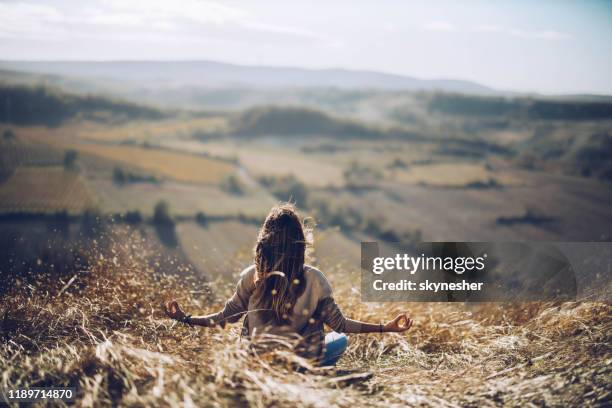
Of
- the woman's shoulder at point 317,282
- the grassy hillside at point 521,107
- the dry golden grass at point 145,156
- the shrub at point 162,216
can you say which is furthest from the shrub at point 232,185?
the woman's shoulder at point 317,282

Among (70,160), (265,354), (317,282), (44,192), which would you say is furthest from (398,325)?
(70,160)

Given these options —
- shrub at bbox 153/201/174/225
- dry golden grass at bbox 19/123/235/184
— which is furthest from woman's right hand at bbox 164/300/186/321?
dry golden grass at bbox 19/123/235/184

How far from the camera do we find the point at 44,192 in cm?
3906

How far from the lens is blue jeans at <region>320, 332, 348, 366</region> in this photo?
3369mm

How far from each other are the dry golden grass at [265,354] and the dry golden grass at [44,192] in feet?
99.5

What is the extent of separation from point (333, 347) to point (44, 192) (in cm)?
4033

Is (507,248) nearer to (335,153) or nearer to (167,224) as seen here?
(167,224)

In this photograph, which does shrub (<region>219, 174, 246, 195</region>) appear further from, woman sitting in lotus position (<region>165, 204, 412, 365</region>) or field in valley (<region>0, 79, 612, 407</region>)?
Answer: woman sitting in lotus position (<region>165, 204, 412, 365</region>)

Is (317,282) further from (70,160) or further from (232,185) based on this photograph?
(232,185)

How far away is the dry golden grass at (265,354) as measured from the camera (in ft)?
9.43

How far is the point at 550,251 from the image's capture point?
21.4 ft

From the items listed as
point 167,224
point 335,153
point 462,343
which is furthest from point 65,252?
point 335,153

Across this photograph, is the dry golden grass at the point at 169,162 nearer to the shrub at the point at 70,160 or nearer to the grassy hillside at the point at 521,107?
the shrub at the point at 70,160

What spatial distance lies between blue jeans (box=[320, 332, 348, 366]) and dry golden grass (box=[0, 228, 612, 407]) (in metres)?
0.17
